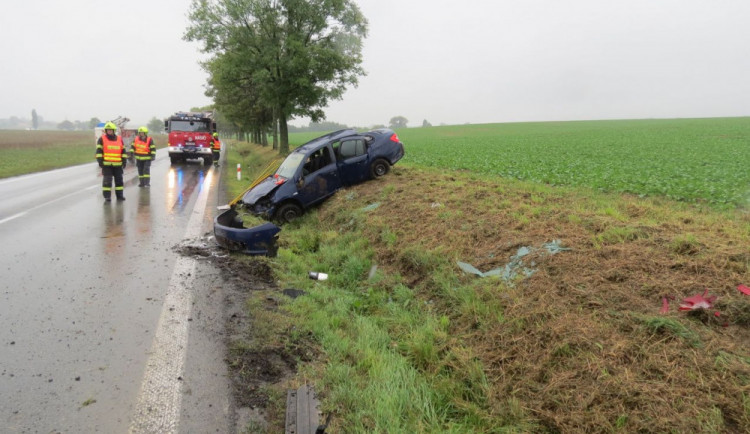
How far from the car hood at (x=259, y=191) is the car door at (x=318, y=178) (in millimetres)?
643

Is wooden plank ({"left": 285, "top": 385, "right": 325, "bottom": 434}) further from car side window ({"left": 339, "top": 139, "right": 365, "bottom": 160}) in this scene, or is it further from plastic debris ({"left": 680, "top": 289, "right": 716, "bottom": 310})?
car side window ({"left": 339, "top": 139, "right": 365, "bottom": 160})

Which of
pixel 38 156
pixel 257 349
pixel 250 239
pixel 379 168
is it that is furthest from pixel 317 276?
pixel 38 156

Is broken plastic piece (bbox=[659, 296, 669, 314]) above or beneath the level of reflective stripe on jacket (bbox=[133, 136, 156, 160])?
beneath

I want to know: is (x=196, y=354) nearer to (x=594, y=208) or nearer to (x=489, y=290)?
(x=489, y=290)

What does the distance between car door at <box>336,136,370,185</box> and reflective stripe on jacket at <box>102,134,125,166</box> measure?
6.07 m

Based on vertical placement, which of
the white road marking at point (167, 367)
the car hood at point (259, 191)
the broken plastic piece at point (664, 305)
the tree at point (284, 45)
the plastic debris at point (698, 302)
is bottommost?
the white road marking at point (167, 367)

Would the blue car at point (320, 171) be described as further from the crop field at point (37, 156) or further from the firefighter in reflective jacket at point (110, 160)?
the crop field at point (37, 156)

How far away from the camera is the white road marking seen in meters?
2.68

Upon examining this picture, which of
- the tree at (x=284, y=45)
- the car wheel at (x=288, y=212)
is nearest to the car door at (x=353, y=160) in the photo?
the car wheel at (x=288, y=212)

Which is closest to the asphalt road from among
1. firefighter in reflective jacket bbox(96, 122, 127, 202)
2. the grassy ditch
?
the grassy ditch

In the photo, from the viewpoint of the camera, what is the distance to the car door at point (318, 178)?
30.9 feet

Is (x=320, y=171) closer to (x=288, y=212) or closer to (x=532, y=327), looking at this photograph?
(x=288, y=212)

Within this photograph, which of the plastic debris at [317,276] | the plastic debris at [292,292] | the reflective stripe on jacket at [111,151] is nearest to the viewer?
the plastic debris at [292,292]

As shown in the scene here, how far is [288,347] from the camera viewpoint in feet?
11.9
